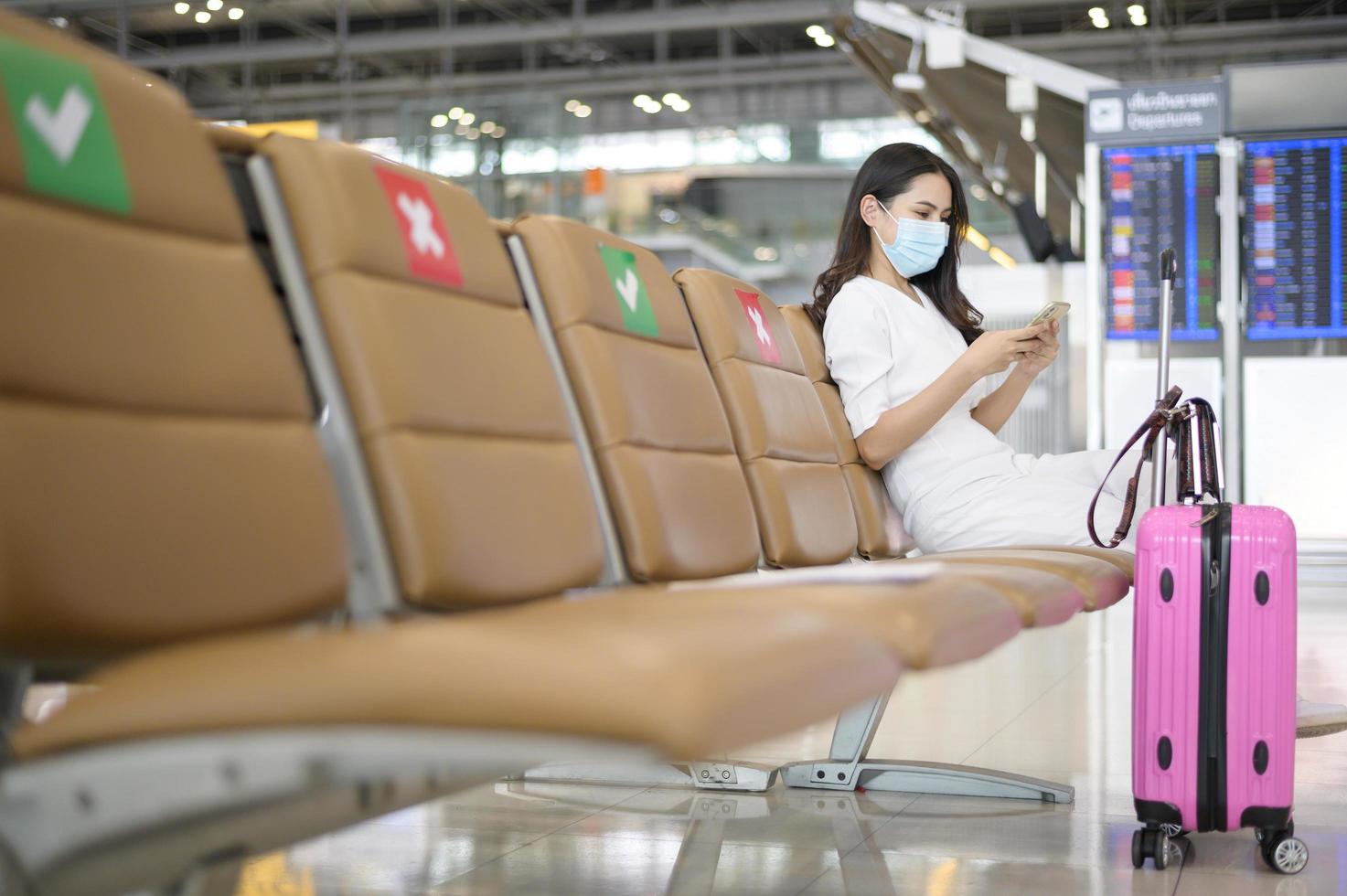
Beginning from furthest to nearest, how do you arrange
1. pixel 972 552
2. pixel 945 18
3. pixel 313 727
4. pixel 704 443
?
pixel 945 18, pixel 972 552, pixel 704 443, pixel 313 727

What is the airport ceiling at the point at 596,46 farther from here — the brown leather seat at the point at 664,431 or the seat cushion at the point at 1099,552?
the brown leather seat at the point at 664,431

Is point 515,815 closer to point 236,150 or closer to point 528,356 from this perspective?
point 528,356

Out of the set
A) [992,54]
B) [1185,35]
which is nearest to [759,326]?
[992,54]


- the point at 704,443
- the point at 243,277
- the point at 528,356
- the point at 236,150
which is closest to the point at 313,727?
the point at 243,277

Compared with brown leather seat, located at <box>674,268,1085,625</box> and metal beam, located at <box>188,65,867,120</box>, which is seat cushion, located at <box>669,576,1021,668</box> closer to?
brown leather seat, located at <box>674,268,1085,625</box>

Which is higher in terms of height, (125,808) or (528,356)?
(528,356)

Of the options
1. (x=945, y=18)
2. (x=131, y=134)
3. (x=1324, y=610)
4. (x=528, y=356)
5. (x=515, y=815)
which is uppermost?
(x=945, y=18)

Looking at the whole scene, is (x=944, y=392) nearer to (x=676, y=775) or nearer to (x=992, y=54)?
(x=676, y=775)

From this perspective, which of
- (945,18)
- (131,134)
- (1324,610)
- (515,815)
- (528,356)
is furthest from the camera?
(945,18)

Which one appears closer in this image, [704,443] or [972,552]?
[704,443]

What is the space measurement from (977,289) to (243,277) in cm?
753

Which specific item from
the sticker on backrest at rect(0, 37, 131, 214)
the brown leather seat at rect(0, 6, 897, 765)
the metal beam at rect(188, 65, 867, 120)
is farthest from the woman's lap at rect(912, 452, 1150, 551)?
the metal beam at rect(188, 65, 867, 120)

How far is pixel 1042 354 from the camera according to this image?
8.94 feet

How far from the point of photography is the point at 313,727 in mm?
828
